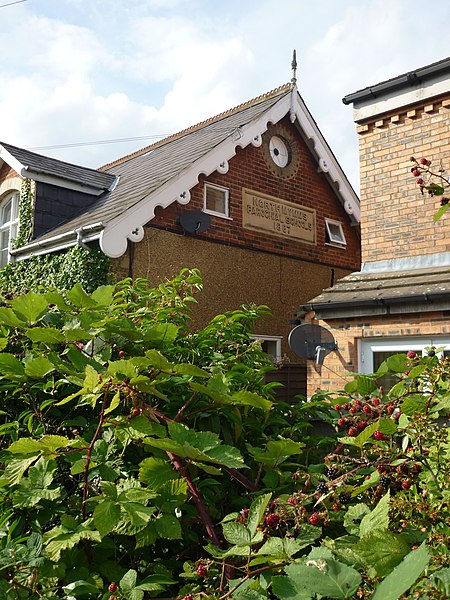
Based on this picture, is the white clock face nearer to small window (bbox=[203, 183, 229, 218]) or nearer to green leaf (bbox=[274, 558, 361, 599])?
small window (bbox=[203, 183, 229, 218])

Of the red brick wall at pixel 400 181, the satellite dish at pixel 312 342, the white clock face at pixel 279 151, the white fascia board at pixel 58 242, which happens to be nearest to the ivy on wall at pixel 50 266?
the white fascia board at pixel 58 242

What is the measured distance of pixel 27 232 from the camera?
1184cm

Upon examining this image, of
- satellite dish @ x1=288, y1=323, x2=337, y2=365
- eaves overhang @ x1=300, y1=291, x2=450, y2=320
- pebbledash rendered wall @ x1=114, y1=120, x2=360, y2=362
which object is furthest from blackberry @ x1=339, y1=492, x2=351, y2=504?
pebbledash rendered wall @ x1=114, y1=120, x2=360, y2=362

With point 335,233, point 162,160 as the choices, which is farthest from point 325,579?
point 335,233

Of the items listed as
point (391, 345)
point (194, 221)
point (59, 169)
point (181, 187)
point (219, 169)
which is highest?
point (59, 169)

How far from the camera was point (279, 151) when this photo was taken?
13.3 metres

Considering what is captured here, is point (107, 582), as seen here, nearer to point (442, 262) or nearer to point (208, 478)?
point (208, 478)

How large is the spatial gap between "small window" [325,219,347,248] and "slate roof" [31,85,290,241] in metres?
3.15

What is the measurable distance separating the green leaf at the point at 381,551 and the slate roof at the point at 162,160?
9.07m

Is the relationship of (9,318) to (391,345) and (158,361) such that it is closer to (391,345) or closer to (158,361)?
(158,361)

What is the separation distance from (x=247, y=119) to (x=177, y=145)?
248 cm

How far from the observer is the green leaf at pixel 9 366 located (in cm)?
172

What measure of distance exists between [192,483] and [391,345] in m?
6.50

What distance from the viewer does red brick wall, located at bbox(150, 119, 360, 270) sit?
11.6m
